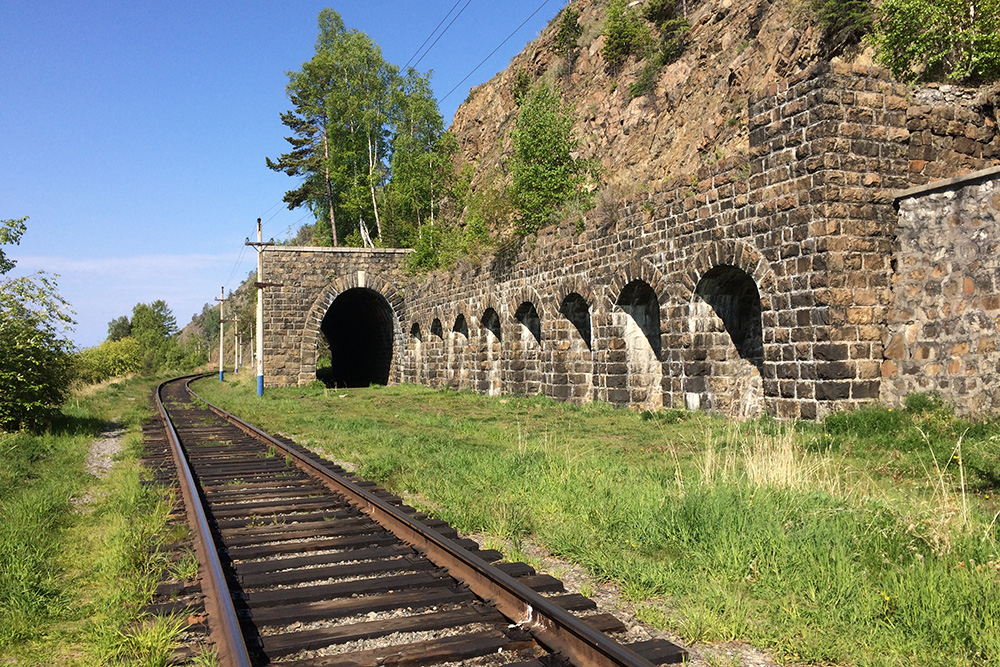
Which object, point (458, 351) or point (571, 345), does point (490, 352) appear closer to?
point (458, 351)

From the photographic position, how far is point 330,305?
31.5 meters

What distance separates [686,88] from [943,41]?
18615 millimetres

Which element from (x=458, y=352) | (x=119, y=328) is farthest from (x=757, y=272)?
(x=119, y=328)

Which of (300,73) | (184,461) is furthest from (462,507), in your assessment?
(300,73)

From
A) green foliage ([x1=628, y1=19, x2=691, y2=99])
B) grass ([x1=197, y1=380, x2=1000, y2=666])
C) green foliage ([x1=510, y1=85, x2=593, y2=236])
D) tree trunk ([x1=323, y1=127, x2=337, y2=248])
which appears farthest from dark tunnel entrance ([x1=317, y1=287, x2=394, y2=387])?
grass ([x1=197, y1=380, x2=1000, y2=666])

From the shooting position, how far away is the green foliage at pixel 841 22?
65.9 ft

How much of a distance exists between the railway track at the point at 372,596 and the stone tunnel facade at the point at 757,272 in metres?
6.83

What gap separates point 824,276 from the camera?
10109mm

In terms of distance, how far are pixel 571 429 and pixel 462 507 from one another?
6136 mm

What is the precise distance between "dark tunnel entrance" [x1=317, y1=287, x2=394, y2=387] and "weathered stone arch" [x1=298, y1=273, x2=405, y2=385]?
0.39 metres

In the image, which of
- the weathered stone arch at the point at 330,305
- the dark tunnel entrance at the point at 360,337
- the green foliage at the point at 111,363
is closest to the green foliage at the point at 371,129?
the dark tunnel entrance at the point at 360,337

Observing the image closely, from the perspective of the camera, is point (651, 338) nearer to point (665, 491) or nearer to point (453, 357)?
point (665, 491)

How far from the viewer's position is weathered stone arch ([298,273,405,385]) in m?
30.7

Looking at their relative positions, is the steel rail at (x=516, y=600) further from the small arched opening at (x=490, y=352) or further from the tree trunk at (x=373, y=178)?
the tree trunk at (x=373, y=178)
